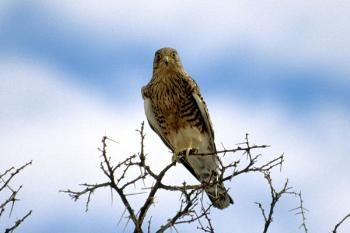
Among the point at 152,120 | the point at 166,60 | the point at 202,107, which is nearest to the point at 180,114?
the point at 202,107

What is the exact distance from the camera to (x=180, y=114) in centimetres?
723

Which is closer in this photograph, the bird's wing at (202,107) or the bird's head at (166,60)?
the bird's wing at (202,107)

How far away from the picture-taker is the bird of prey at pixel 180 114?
23.8ft

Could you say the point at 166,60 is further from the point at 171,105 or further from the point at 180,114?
the point at 180,114

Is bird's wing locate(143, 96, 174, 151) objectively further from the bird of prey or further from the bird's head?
the bird's head

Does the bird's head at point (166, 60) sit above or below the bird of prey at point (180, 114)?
above

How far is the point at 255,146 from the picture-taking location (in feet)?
14.9

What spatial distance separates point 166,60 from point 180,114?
699 mm

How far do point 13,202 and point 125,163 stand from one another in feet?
2.52

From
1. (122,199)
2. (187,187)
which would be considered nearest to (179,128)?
(187,187)

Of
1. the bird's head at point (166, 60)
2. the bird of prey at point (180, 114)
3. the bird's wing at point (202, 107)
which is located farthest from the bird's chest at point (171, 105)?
the bird's head at point (166, 60)

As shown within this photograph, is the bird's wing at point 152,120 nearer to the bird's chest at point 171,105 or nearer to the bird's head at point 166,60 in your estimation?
the bird's chest at point 171,105

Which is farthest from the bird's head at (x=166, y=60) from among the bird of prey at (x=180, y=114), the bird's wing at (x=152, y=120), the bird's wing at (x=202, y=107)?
the bird's wing at (x=152, y=120)

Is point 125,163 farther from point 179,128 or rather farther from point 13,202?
point 179,128
